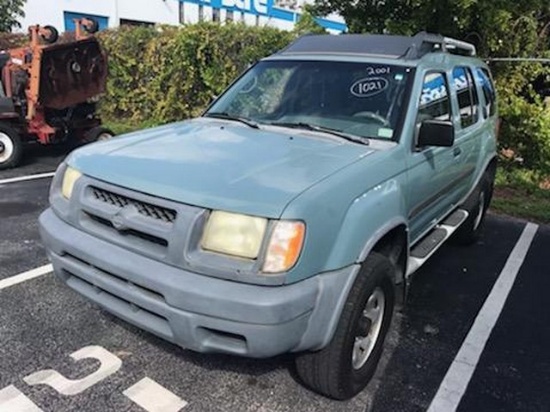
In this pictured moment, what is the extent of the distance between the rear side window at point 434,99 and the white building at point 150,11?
1406cm

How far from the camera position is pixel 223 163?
109 inches

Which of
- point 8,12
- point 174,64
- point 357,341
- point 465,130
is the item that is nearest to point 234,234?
point 357,341

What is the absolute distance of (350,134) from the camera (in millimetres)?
3363

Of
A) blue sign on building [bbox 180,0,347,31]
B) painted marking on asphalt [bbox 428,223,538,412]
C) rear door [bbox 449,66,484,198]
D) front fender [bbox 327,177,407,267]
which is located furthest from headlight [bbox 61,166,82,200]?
blue sign on building [bbox 180,0,347,31]

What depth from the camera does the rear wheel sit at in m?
7.69

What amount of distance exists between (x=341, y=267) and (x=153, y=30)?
10433mm

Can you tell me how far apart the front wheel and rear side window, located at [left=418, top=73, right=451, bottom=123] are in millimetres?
1206

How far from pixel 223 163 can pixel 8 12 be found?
15.5 m

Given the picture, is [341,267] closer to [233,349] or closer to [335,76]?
[233,349]

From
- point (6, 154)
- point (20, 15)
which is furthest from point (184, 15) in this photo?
point (6, 154)

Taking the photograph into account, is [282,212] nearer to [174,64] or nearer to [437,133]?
[437,133]

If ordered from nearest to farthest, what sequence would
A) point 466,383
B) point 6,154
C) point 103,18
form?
1. point 466,383
2. point 6,154
3. point 103,18

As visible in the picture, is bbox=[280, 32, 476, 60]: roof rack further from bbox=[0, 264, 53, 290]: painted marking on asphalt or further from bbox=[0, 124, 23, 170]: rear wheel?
bbox=[0, 124, 23, 170]: rear wheel

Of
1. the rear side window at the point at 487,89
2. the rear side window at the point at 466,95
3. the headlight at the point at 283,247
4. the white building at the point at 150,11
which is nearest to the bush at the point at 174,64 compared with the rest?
the rear side window at the point at 487,89
